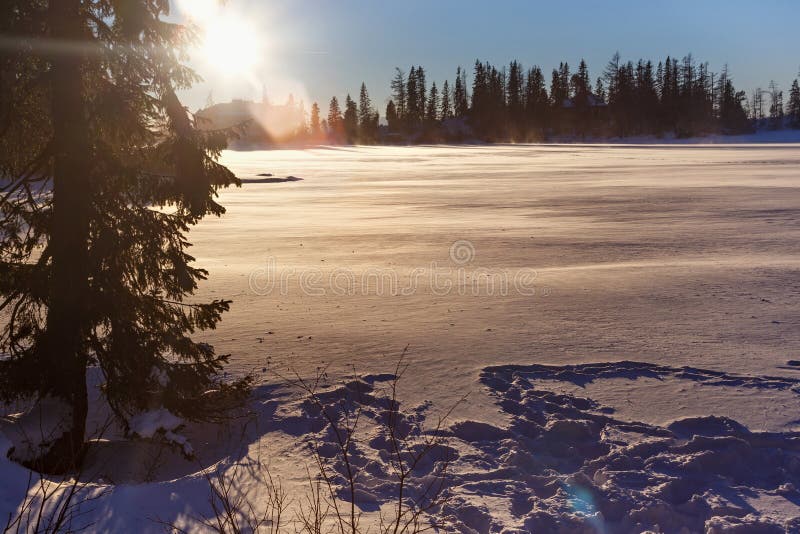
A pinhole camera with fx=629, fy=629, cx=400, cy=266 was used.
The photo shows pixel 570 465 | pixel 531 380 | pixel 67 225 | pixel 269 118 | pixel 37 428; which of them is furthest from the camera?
pixel 269 118

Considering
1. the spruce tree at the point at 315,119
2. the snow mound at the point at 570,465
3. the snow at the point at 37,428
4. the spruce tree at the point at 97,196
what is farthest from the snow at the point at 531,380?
the spruce tree at the point at 315,119

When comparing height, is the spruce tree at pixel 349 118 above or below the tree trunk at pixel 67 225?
above

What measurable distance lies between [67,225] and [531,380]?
3.61 meters

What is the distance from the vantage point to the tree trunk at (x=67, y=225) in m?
4.16

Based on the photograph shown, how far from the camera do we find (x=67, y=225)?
4227 mm

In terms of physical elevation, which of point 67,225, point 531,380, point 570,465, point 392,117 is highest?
point 392,117

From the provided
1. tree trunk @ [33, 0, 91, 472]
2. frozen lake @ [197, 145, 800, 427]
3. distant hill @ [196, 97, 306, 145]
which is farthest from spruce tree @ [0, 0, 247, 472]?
distant hill @ [196, 97, 306, 145]

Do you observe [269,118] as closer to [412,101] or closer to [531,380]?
[412,101]

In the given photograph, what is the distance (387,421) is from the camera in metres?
4.50

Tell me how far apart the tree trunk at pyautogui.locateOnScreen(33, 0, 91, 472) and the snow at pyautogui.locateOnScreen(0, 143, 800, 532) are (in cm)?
59

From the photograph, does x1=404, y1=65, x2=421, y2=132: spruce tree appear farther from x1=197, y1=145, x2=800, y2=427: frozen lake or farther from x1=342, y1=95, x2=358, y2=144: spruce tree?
x1=197, y1=145, x2=800, y2=427: frozen lake

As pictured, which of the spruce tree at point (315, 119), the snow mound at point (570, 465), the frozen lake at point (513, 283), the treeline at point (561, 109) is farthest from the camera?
the spruce tree at point (315, 119)

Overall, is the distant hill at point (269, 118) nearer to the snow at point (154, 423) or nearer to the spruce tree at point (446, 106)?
the spruce tree at point (446, 106)

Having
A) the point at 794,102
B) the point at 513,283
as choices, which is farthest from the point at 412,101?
the point at 513,283
